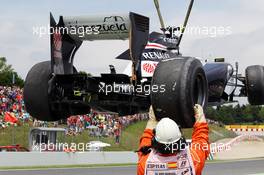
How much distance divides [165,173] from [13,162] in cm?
1621

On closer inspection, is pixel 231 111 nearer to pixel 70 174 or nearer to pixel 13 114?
pixel 13 114

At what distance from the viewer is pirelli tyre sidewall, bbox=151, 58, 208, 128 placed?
6016mm

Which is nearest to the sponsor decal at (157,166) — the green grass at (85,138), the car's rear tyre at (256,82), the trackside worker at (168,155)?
the trackside worker at (168,155)

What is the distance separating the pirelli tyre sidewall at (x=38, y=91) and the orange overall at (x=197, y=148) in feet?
11.8

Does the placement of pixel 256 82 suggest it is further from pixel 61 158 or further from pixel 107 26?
pixel 61 158

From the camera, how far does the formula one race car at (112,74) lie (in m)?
6.30

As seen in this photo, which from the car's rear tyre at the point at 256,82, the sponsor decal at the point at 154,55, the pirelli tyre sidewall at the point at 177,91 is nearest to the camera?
the pirelli tyre sidewall at the point at 177,91

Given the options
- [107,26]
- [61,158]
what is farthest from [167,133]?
[61,158]

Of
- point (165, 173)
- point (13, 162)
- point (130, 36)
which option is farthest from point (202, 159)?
point (13, 162)

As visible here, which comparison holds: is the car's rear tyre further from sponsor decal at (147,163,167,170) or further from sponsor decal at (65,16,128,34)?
sponsor decal at (147,163,167,170)

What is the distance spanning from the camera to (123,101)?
7.08 meters

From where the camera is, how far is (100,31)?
6.75 metres

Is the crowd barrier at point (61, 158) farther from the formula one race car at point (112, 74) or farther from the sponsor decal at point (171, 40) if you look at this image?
the sponsor decal at point (171, 40)

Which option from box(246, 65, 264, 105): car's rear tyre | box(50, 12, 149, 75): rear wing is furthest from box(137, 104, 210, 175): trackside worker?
box(246, 65, 264, 105): car's rear tyre
